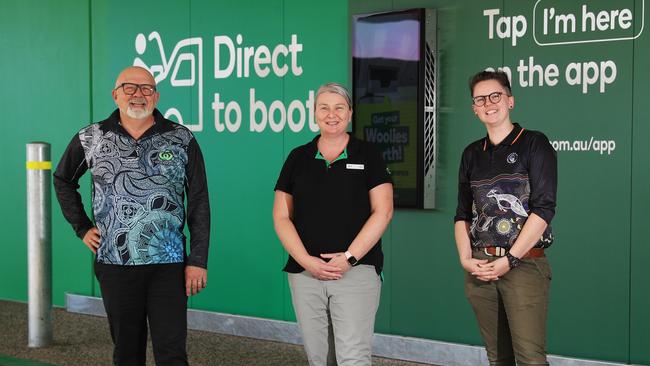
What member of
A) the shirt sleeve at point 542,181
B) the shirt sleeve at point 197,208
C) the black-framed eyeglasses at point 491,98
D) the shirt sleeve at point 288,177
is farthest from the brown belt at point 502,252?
the shirt sleeve at point 197,208

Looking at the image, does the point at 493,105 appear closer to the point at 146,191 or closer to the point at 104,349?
the point at 146,191

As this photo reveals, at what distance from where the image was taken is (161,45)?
6.28 m

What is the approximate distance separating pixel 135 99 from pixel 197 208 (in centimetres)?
52

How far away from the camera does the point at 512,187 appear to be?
313 centimetres

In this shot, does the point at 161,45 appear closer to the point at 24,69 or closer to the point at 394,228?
the point at 24,69

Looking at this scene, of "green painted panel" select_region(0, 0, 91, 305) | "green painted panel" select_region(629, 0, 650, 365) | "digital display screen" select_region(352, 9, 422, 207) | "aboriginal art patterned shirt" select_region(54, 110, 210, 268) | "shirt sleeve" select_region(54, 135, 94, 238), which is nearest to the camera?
"aboriginal art patterned shirt" select_region(54, 110, 210, 268)

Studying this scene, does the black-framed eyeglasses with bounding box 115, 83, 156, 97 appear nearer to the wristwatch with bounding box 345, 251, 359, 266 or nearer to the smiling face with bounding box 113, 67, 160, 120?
the smiling face with bounding box 113, 67, 160, 120

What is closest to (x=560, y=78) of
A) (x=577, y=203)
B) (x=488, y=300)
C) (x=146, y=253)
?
(x=577, y=203)

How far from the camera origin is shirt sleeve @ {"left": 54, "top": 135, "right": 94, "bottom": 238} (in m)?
3.76

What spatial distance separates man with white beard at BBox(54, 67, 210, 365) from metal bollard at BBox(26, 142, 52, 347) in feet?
6.60

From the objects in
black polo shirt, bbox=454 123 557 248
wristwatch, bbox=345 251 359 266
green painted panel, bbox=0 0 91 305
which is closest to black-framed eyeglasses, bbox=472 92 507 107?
black polo shirt, bbox=454 123 557 248

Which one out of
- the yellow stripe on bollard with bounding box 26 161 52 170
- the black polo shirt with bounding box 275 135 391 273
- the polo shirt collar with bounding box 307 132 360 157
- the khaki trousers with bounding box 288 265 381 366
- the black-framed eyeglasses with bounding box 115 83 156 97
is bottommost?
the khaki trousers with bounding box 288 265 381 366

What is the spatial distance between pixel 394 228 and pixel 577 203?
3.71 feet

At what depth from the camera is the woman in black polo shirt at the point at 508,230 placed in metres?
3.10
